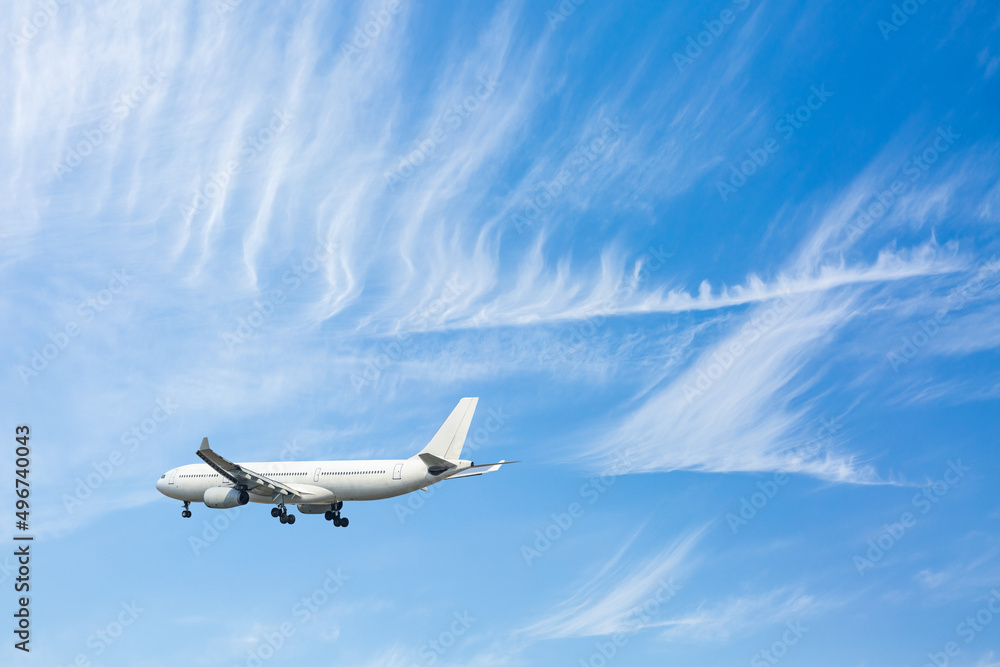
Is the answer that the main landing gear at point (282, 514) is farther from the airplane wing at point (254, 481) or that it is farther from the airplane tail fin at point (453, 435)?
the airplane tail fin at point (453, 435)

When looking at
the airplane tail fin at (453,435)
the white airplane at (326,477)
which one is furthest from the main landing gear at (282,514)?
the airplane tail fin at (453,435)

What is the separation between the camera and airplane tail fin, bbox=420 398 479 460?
7125 cm

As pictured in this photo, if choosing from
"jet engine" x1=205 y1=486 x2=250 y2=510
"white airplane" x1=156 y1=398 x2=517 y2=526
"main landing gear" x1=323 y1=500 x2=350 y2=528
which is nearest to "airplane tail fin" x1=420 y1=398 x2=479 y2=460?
"white airplane" x1=156 y1=398 x2=517 y2=526

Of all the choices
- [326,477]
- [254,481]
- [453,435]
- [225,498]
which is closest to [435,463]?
[453,435]

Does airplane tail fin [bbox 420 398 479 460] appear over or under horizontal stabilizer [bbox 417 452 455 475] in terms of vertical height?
over

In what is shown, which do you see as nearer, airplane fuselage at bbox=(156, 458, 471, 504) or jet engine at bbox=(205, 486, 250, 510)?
airplane fuselage at bbox=(156, 458, 471, 504)

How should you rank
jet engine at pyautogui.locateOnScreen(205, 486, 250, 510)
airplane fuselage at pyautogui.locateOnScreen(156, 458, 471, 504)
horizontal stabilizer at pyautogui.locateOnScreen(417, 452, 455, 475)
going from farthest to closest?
jet engine at pyautogui.locateOnScreen(205, 486, 250, 510) → airplane fuselage at pyautogui.locateOnScreen(156, 458, 471, 504) → horizontal stabilizer at pyautogui.locateOnScreen(417, 452, 455, 475)

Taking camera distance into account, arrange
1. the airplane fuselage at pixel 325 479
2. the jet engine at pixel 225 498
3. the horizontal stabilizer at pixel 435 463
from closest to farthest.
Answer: the horizontal stabilizer at pixel 435 463 < the airplane fuselage at pixel 325 479 < the jet engine at pixel 225 498

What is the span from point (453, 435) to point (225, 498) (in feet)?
60.8

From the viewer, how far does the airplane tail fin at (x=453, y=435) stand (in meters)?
71.2

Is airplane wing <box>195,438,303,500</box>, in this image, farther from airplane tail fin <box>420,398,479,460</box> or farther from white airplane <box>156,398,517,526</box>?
airplane tail fin <box>420,398,479,460</box>

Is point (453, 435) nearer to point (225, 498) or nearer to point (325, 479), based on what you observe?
point (325, 479)

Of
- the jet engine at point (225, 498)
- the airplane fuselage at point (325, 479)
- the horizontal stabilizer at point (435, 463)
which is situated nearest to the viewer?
the horizontal stabilizer at point (435, 463)

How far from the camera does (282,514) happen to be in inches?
2943
